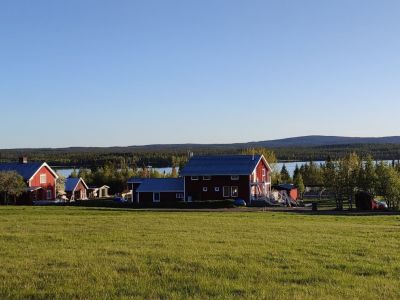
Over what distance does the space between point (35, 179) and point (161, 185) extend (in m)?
15.2

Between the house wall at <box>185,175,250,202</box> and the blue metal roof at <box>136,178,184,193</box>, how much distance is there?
52.2 inches

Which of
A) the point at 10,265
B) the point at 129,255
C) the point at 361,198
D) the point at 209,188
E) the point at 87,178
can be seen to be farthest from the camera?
the point at 87,178

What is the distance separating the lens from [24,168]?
6738 cm

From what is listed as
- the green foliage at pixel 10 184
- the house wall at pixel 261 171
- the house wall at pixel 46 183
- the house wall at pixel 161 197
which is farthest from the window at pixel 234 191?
the house wall at pixel 46 183

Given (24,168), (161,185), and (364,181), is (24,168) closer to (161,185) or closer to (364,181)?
(161,185)

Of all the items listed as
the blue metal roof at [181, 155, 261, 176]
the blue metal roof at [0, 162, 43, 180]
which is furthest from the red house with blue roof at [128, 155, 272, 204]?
the blue metal roof at [0, 162, 43, 180]

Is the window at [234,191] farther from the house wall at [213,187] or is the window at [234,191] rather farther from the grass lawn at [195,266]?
the grass lawn at [195,266]

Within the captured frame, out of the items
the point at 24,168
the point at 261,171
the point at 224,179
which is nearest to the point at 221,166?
the point at 224,179

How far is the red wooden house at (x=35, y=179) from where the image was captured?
64.8 metres

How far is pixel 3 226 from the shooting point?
854 inches

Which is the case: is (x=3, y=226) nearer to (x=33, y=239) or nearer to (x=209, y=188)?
(x=33, y=239)

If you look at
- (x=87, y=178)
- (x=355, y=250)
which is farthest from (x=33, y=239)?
(x=87, y=178)

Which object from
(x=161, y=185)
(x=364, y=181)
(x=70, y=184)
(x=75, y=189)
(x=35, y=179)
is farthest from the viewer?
(x=70, y=184)

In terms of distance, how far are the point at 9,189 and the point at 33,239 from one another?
4314cm
